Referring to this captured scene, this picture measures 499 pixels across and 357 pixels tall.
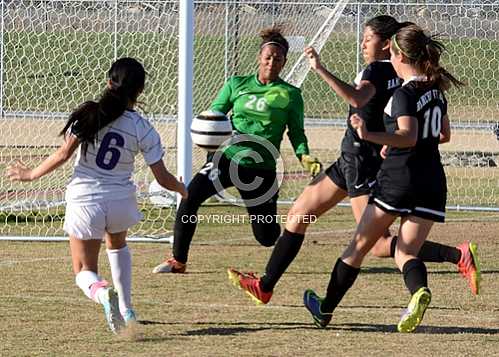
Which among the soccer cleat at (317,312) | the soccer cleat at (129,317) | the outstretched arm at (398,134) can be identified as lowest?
the soccer cleat at (317,312)

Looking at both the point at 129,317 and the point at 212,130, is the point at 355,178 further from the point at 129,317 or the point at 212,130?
the point at 129,317

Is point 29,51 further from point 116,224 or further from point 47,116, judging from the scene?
point 116,224

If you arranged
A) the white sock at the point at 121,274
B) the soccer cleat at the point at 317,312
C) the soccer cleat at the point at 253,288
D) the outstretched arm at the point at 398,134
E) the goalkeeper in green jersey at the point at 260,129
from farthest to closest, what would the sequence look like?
the goalkeeper in green jersey at the point at 260,129
the soccer cleat at the point at 253,288
the soccer cleat at the point at 317,312
the white sock at the point at 121,274
the outstretched arm at the point at 398,134

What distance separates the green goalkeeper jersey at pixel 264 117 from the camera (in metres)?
9.84

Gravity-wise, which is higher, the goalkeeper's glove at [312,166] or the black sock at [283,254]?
the goalkeeper's glove at [312,166]

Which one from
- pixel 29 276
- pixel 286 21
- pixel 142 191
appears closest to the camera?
pixel 29 276

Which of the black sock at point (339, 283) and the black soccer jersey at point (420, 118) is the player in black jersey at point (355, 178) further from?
the black sock at point (339, 283)

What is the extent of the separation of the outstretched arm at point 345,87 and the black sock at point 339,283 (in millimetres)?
1023

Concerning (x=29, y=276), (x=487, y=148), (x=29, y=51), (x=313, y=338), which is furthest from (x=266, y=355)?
(x=487, y=148)

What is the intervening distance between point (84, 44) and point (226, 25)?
1.94m

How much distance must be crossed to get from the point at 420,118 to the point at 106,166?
75.1 inches

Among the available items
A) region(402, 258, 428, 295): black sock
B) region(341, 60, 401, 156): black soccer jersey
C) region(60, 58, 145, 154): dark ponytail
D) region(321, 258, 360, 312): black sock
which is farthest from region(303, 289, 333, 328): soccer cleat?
region(60, 58, 145, 154): dark ponytail

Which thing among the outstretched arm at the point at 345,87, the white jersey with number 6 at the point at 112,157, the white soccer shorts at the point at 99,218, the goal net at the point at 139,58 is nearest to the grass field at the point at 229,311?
the white soccer shorts at the point at 99,218

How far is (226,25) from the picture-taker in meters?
15.4
